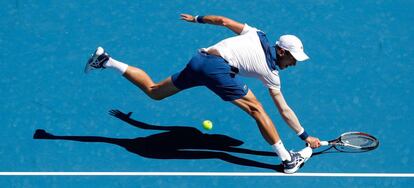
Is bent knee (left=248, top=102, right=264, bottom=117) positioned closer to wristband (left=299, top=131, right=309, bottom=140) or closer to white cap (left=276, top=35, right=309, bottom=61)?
wristband (left=299, top=131, right=309, bottom=140)

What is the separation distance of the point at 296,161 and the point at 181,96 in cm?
208

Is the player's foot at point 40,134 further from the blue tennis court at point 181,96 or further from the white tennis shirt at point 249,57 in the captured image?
the white tennis shirt at point 249,57

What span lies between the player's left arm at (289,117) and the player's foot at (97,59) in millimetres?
2322

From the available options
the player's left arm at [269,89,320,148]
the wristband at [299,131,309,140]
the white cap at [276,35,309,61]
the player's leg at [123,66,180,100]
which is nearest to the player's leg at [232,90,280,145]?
the player's left arm at [269,89,320,148]

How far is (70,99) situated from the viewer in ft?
34.4

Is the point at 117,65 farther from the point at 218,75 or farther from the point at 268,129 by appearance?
the point at 268,129

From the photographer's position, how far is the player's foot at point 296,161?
370 inches

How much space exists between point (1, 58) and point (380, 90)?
5586 mm

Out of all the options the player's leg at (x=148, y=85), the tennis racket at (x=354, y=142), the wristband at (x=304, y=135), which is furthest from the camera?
the player's leg at (x=148, y=85)

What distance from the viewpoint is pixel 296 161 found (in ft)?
30.9

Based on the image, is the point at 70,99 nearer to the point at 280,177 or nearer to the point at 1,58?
the point at 1,58

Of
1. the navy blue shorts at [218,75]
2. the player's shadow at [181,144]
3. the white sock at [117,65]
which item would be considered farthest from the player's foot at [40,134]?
the navy blue shorts at [218,75]

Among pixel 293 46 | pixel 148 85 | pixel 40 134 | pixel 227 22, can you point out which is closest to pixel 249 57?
pixel 293 46

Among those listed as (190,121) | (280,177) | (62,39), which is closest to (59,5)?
(62,39)
